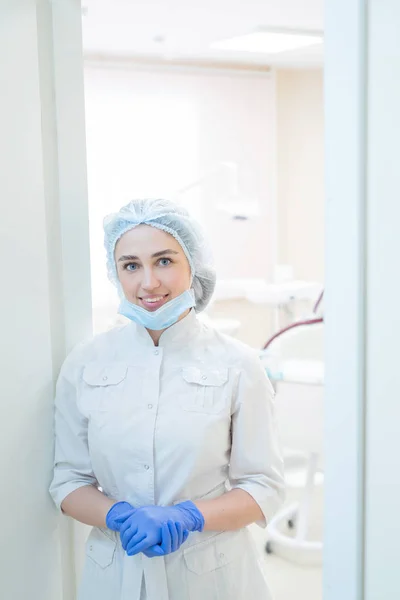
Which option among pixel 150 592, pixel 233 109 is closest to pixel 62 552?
pixel 150 592

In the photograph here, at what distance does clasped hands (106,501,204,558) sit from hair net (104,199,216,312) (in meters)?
0.50

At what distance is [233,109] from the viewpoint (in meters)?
4.88

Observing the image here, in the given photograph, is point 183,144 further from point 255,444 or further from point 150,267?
point 255,444

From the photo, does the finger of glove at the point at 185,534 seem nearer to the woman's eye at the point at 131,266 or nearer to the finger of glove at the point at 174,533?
the finger of glove at the point at 174,533

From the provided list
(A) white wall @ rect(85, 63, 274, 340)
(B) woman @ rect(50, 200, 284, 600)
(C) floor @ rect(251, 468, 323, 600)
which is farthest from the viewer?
(A) white wall @ rect(85, 63, 274, 340)

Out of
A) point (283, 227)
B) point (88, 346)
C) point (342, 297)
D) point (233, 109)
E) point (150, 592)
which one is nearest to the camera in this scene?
point (342, 297)

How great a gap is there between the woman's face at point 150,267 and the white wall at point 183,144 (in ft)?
8.18

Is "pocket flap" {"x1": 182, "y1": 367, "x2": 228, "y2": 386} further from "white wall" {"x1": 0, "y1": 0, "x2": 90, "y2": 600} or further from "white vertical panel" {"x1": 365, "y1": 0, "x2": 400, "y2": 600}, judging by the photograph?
"white vertical panel" {"x1": 365, "y1": 0, "x2": 400, "y2": 600}

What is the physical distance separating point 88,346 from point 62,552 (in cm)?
49

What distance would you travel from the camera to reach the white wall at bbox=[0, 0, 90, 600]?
1348mm

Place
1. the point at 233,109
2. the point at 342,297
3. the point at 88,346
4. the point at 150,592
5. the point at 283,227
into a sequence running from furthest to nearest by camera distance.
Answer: the point at 283,227 < the point at 233,109 < the point at 88,346 < the point at 150,592 < the point at 342,297

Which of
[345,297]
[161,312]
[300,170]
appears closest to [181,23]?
[300,170]

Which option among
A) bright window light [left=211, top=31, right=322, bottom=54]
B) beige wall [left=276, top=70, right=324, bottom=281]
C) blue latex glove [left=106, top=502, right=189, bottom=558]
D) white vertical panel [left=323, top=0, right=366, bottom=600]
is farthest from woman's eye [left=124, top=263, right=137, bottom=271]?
beige wall [left=276, top=70, right=324, bottom=281]

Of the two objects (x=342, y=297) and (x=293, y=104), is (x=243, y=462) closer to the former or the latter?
(x=342, y=297)
